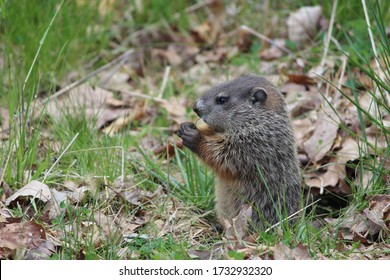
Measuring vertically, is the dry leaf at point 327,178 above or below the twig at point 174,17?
below

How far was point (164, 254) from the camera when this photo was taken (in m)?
4.59

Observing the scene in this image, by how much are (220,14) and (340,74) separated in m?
3.12

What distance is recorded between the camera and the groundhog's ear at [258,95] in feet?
18.7

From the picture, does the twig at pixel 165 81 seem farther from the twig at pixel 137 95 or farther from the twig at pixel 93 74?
the twig at pixel 93 74

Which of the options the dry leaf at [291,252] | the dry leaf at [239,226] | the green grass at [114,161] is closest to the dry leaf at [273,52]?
the green grass at [114,161]

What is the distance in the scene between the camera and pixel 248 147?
5.61 metres

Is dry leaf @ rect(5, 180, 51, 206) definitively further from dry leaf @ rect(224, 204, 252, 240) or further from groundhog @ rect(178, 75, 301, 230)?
dry leaf @ rect(224, 204, 252, 240)

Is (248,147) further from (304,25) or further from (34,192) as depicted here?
(304,25)

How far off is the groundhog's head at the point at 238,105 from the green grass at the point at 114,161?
545 millimetres

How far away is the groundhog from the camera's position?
5.59 m

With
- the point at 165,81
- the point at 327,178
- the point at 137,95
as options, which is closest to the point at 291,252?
the point at 327,178

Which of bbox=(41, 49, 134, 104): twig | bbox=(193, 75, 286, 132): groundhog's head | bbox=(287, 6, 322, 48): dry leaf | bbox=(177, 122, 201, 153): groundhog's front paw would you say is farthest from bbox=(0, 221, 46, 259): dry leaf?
bbox=(287, 6, 322, 48): dry leaf

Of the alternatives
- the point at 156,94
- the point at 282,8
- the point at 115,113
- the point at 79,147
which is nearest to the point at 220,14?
the point at 282,8
